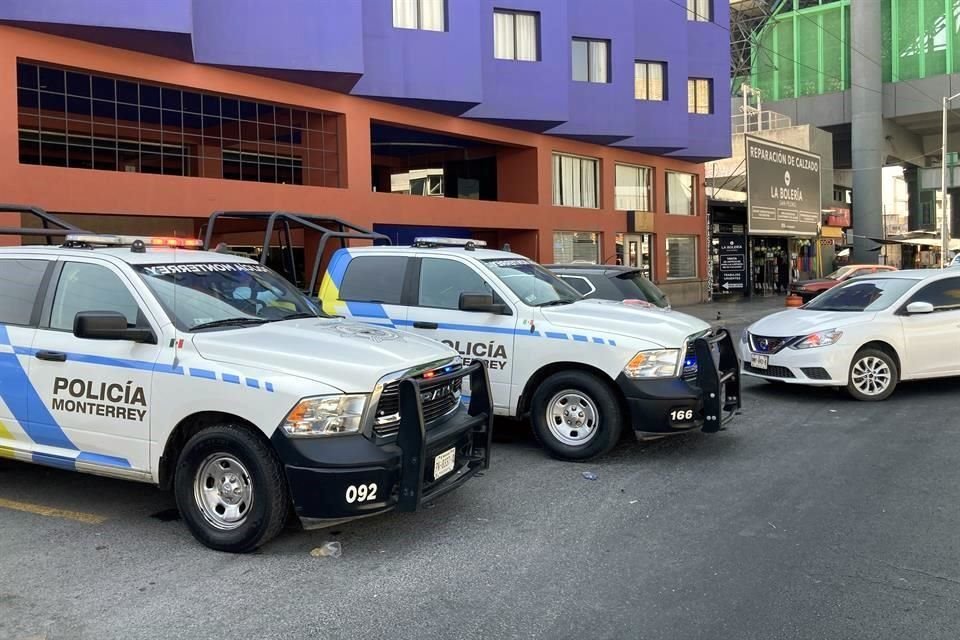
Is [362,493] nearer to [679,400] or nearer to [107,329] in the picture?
[107,329]

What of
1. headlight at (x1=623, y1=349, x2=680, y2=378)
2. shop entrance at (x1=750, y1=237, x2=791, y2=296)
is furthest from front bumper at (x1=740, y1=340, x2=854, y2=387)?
shop entrance at (x1=750, y1=237, x2=791, y2=296)

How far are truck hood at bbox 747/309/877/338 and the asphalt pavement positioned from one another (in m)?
2.83

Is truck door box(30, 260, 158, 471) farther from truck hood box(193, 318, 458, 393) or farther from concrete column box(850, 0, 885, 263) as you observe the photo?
concrete column box(850, 0, 885, 263)

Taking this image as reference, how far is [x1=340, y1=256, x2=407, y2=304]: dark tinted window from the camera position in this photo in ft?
25.9

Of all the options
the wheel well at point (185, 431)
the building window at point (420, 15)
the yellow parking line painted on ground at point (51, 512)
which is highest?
the building window at point (420, 15)

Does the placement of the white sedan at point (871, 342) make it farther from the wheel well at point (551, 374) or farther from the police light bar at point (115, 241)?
the police light bar at point (115, 241)

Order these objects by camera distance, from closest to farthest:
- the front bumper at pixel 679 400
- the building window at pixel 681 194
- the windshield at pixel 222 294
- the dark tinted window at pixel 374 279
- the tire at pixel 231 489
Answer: the tire at pixel 231 489, the windshield at pixel 222 294, the front bumper at pixel 679 400, the dark tinted window at pixel 374 279, the building window at pixel 681 194

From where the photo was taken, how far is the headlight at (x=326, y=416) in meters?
4.51

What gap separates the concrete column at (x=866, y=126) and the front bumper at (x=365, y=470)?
45.7m

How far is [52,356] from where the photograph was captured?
5250 millimetres

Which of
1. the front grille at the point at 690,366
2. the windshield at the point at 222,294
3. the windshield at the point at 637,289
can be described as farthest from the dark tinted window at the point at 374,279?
the windshield at the point at 637,289

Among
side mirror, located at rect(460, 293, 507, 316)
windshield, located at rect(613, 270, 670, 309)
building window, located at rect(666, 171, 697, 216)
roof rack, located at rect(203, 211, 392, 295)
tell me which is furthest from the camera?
building window, located at rect(666, 171, 697, 216)

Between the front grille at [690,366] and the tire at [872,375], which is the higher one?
the front grille at [690,366]

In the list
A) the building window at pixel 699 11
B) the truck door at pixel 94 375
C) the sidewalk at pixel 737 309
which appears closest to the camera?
the truck door at pixel 94 375
